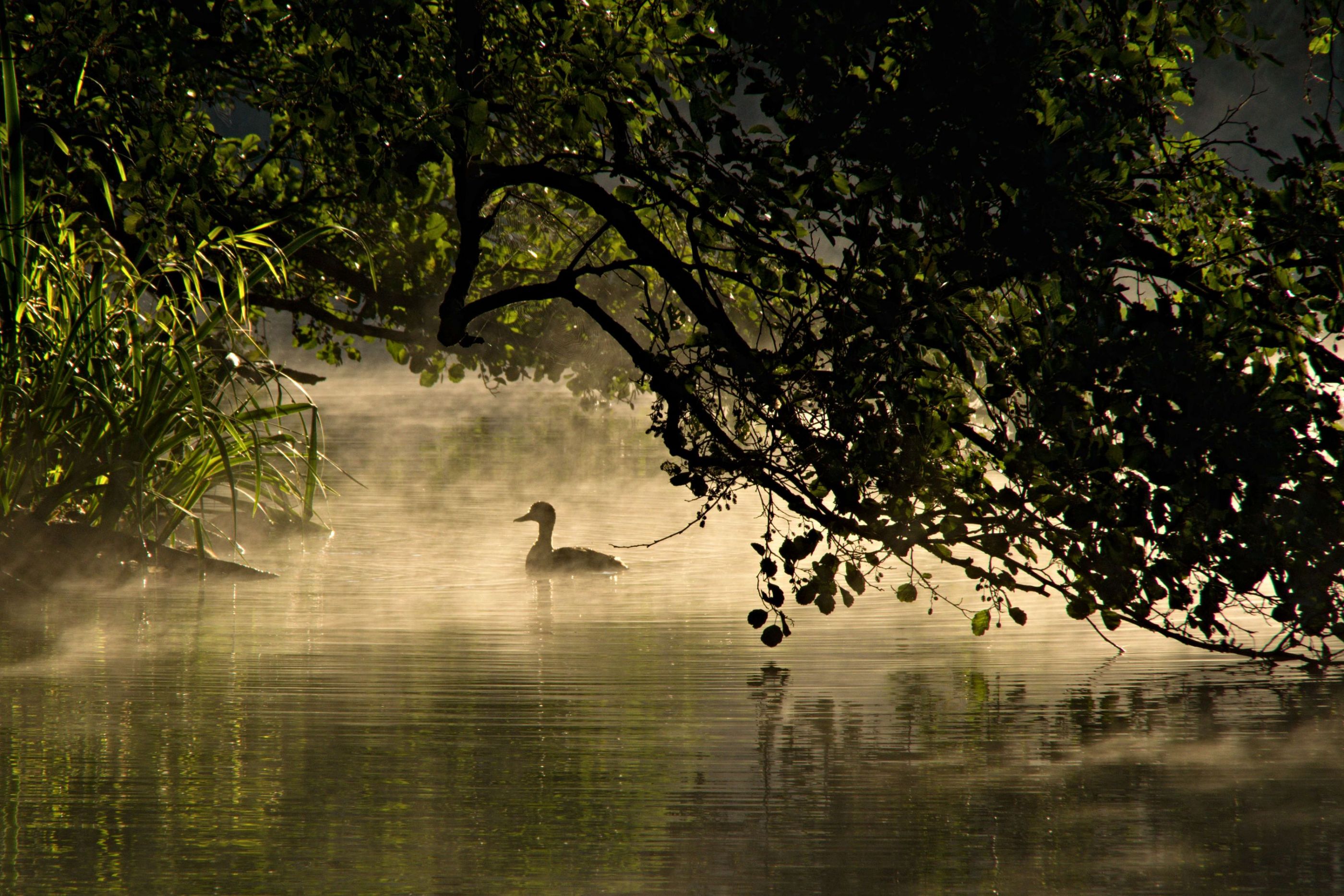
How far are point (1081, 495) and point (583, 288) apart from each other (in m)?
8.90

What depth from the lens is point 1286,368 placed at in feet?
15.2

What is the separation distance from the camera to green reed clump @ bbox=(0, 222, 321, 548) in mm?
7871

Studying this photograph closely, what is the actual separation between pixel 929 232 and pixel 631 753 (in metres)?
1.92

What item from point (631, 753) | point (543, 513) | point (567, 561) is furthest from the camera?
point (543, 513)

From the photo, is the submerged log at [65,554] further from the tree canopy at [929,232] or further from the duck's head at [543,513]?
the duck's head at [543,513]

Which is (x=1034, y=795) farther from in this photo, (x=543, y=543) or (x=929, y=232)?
(x=543, y=543)

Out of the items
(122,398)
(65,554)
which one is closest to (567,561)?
(65,554)

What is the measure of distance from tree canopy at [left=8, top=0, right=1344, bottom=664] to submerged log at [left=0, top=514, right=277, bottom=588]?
1990 mm

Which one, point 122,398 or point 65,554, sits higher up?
point 122,398

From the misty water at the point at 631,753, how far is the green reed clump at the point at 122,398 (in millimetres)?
592

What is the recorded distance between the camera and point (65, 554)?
853 cm

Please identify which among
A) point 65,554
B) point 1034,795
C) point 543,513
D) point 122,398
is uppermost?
point 122,398

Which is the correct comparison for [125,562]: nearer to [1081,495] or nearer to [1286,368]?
[1081,495]

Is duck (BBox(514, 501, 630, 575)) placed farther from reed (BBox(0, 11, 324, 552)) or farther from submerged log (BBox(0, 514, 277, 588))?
submerged log (BBox(0, 514, 277, 588))
